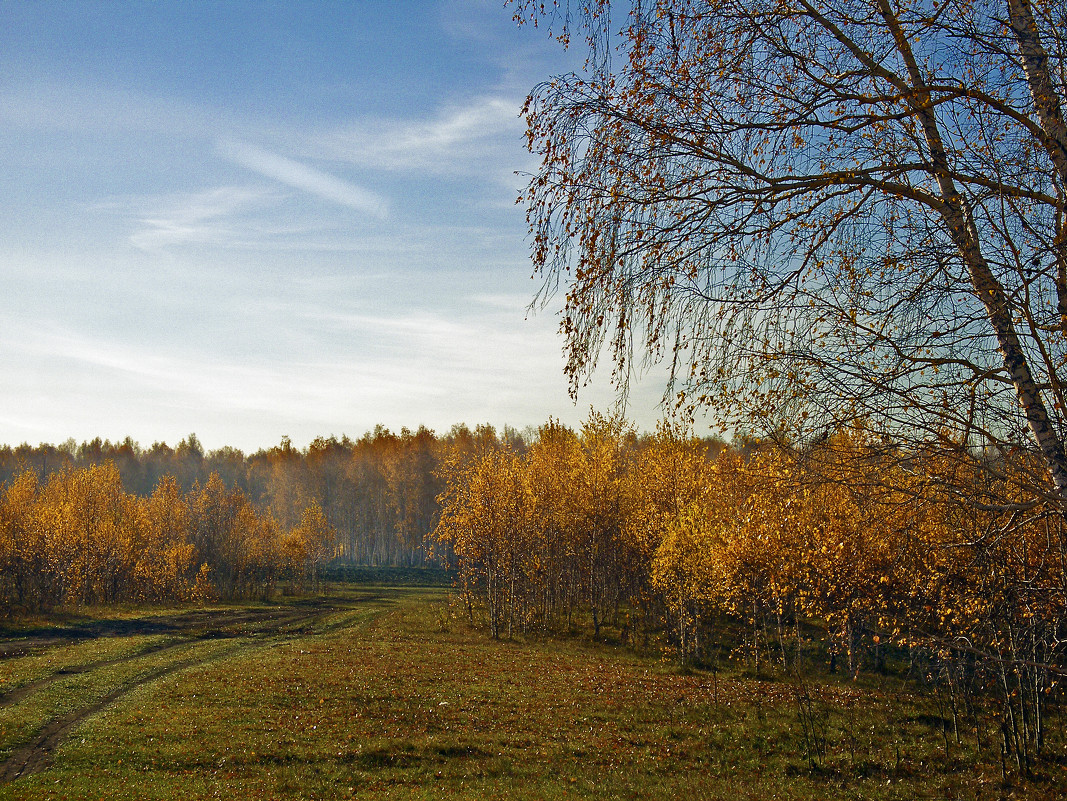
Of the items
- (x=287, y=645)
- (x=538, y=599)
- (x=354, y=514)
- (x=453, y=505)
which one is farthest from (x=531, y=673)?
(x=354, y=514)

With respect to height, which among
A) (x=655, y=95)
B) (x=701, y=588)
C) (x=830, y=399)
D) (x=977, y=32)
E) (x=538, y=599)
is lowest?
(x=538, y=599)

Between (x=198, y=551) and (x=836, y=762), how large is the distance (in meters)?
60.8

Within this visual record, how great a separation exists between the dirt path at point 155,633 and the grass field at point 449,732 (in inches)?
5.3

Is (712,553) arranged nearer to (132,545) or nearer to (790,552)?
(790,552)

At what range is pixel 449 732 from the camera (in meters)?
17.3

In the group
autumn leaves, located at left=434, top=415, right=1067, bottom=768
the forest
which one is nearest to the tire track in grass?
the forest

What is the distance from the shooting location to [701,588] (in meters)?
30.5

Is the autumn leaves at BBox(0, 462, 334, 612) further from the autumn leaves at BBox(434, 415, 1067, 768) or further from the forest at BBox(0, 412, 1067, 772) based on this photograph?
the autumn leaves at BBox(434, 415, 1067, 768)

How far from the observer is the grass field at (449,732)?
13.8 m

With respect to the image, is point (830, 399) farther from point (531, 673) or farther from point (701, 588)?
point (701, 588)

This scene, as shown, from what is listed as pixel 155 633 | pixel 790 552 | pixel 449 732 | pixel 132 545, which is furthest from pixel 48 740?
pixel 132 545

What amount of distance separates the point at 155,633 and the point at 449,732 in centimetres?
2799

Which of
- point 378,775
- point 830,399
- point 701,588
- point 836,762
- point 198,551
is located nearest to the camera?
point 830,399

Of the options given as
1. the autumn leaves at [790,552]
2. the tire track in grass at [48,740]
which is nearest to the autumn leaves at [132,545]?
the autumn leaves at [790,552]
